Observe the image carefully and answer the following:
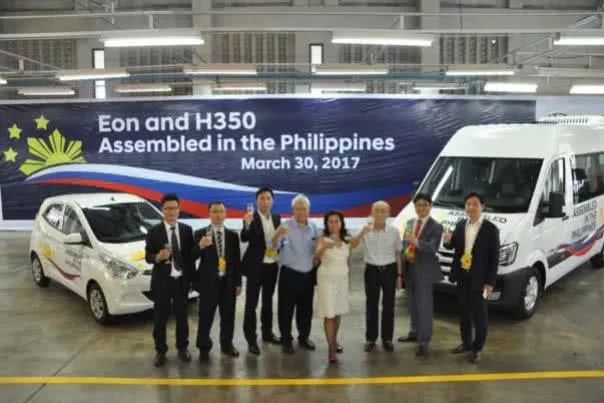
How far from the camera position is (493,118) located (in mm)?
12078

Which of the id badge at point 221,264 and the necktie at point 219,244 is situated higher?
the necktie at point 219,244

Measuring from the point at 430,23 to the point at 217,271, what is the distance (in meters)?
14.6

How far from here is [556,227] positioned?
7.31 meters

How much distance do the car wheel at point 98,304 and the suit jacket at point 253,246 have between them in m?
2.05

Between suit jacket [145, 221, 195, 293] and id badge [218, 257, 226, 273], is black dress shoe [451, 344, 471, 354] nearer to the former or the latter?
id badge [218, 257, 226, 273]

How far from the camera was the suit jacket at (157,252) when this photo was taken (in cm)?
536

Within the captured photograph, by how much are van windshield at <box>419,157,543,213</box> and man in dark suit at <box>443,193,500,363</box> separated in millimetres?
1728

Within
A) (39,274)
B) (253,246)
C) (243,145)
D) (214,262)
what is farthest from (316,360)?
(243,145)

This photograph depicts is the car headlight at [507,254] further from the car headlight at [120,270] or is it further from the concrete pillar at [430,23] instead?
the concrete pillar at [430,23]

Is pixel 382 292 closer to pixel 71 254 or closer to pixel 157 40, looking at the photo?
pixel 71 254

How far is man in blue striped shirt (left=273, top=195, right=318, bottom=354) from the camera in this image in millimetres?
5516

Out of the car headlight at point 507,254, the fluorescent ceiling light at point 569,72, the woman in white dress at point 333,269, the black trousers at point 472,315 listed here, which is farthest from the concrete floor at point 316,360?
the fluorescent ceiling light at point 569,72

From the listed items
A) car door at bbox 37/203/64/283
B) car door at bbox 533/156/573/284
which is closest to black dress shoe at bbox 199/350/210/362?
car door at bbox 37/203/64/283

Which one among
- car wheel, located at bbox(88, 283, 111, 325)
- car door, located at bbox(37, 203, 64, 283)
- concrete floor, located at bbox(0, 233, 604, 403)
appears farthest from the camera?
Result: car door, located at bbox(37, 203, 64, 283)
